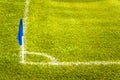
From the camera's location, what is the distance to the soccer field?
25.4 ft

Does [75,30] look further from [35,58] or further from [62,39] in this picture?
[35,58]

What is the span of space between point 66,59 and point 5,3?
19.4ft

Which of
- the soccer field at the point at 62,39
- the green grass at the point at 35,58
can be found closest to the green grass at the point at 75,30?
the soccer field at the point at 62,39

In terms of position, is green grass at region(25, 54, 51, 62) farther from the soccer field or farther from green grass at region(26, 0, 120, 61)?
green grass at region(26, 0, 120, 61)

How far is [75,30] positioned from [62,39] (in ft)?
3.06

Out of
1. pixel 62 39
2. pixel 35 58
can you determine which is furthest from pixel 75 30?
pixel 35 58

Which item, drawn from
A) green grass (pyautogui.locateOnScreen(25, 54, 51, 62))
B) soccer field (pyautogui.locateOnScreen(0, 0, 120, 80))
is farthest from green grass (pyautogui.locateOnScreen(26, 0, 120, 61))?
green grass (pyautogui.locateOnScreen(25, 54, 51, 62))

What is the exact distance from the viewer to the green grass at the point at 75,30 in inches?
348

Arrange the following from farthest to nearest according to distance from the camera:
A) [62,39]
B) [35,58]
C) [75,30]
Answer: [75,30], [62,39], [35,58]

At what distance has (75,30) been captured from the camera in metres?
10.5

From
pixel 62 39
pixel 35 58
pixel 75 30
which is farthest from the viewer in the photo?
pixel 75 30

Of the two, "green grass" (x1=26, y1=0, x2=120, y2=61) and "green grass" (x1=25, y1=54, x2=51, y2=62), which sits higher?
"green grass" (x1=25, y1=54, x2=51, y2=62)

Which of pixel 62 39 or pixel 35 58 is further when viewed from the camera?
pixel 62 39

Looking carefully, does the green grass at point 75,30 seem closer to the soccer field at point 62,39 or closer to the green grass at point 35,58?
the soccer field at point 62,39
